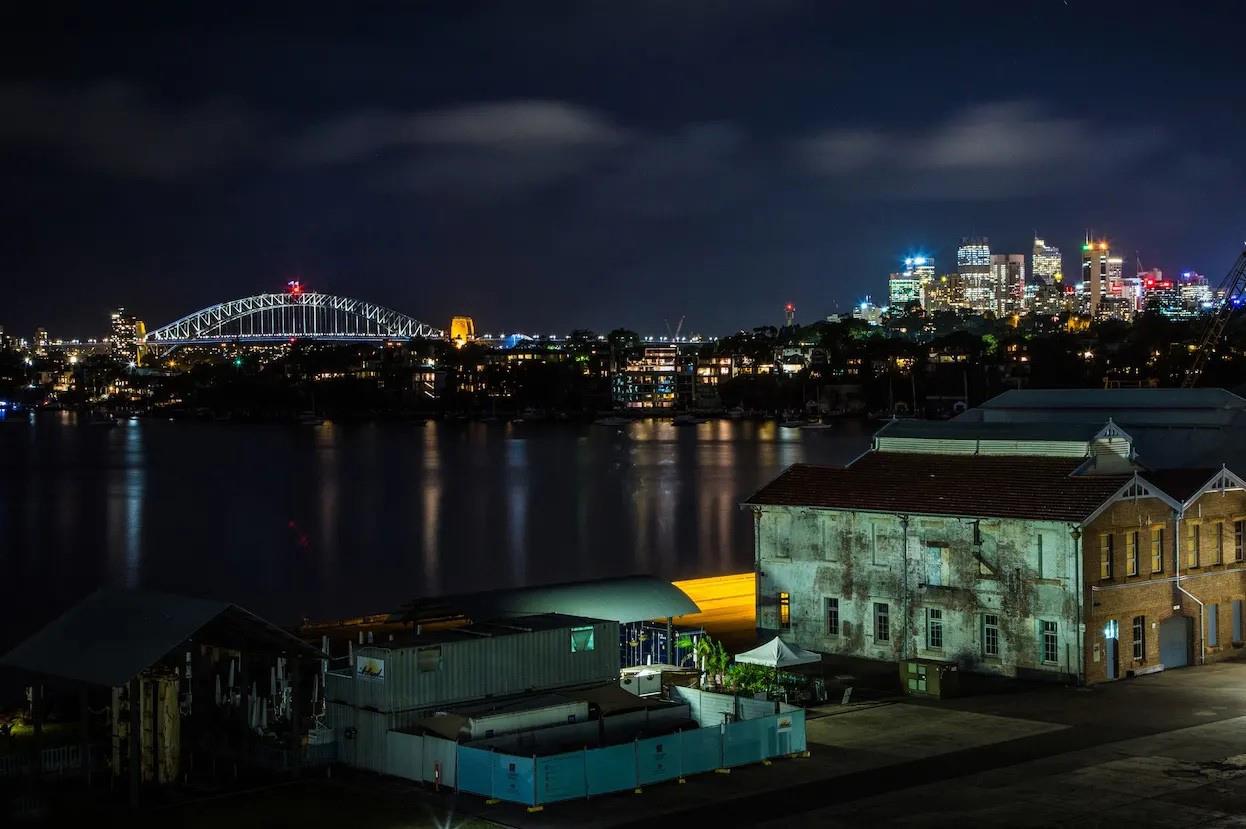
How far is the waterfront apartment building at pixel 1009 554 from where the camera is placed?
A: 26.2m

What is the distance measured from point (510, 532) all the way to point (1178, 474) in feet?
167

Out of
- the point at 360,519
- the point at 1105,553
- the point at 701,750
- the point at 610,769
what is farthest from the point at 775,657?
the point at 360,519

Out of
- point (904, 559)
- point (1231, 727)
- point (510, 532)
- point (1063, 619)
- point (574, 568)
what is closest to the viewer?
point (1231, 727)

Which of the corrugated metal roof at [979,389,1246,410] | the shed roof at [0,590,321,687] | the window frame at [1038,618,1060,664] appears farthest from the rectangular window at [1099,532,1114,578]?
the shed roof at [0,590,321,687]

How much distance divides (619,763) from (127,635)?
23.0ft

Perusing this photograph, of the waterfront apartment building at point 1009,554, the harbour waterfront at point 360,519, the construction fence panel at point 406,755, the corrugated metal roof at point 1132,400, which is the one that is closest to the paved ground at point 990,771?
the construction fence panel at point 406,755

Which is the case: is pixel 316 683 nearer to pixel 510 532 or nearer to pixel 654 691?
pixel 654 691

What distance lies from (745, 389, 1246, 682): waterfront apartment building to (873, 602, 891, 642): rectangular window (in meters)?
0.03

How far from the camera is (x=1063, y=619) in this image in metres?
25.9

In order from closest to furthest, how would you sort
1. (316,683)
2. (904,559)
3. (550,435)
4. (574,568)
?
(316,683) < (904,559) < (574,568) < (550,435)

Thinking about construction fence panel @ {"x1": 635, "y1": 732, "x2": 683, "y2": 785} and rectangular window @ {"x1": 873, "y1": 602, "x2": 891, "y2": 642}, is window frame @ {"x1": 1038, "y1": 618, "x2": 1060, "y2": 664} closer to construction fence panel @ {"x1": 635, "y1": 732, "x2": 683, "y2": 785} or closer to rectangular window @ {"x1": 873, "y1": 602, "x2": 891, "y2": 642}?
rectangular window @ {"x1": 873, "y1": 602, "x2": 891, "y2": 642}

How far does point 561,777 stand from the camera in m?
18.3

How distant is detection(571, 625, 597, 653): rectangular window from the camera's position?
21797mm

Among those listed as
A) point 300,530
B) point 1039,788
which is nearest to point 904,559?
point 1039,788
